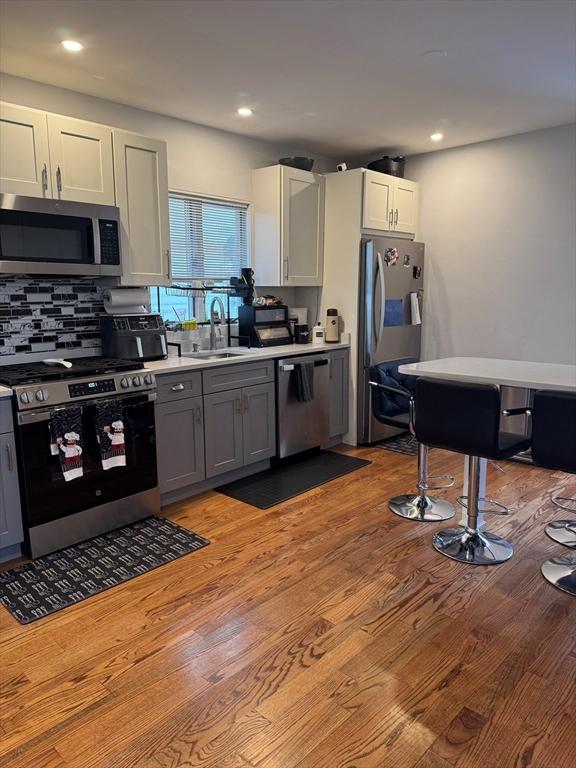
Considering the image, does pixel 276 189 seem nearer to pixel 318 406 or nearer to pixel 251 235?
pixel 251 235

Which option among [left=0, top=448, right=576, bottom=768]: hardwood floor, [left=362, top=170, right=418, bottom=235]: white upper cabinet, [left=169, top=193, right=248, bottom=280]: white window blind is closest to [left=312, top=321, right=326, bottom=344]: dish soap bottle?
[left=169, top=193, right=248, bottom=280]: white window blind

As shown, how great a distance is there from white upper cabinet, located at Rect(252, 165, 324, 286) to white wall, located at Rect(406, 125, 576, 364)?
1163 millimetres

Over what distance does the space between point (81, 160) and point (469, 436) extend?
2.58 m

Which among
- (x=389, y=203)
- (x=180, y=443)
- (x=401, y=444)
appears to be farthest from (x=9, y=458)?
(x=389, y=203)

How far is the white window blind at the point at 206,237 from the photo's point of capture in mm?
4020

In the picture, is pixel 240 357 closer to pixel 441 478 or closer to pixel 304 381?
pixel 304 381

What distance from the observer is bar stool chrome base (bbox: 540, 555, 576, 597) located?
2.47m

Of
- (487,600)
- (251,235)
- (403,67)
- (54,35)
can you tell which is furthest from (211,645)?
(251,235)

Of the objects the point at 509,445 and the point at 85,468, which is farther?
the point at 85,468

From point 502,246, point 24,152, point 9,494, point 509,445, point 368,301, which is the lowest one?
point 9,494

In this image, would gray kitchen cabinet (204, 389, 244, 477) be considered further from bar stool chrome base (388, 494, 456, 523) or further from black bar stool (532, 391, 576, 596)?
black bar stool (532, 391, 576, 596)

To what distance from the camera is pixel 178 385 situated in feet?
10.9

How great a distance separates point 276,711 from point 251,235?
11.9 feet

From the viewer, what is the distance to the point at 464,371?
2.85 meters
